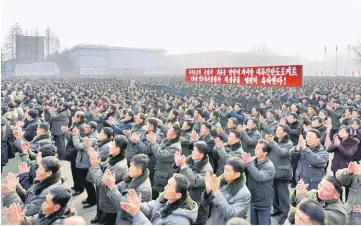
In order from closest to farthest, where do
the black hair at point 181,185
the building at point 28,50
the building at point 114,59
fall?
the black hair at point 181,185, the building at point 28,50, the building at point 114,59

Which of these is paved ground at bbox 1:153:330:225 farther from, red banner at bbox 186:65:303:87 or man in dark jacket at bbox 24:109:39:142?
red banner at bbox 186:65:303:87

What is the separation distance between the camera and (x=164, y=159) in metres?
4.70

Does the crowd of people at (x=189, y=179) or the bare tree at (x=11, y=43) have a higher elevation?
the bare tree at (x=11, y=43)

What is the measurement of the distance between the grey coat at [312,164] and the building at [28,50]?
4813cm

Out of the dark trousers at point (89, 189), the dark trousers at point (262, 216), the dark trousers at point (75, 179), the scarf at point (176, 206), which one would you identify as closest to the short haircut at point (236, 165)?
the scarf at point (176, 206)

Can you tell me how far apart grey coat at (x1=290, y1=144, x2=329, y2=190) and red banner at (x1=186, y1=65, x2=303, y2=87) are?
158 inches

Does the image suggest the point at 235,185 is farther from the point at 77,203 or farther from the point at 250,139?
the point at 77,203

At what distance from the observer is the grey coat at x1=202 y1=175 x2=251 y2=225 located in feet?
9.80

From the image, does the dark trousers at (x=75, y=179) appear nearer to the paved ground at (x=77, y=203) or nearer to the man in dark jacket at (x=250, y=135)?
the paved ground at (x=77, y=203)

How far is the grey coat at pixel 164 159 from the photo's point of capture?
4.65 meters

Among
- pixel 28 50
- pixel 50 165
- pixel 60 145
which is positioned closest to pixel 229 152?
pixel 50 165

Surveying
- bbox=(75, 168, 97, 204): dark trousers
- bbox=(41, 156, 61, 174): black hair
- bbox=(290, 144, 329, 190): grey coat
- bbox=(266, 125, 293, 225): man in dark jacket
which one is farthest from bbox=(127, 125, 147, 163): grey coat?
bbox=(290, 144, 329, 190): grey coat

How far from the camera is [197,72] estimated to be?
14523 mm

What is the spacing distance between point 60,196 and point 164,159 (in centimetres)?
212
